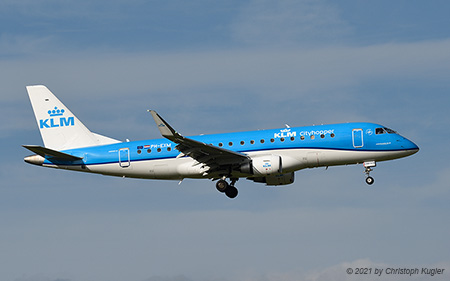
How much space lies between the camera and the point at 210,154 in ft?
172

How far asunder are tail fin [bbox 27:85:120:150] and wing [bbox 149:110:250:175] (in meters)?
7.98

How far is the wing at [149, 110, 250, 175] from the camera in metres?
50.3

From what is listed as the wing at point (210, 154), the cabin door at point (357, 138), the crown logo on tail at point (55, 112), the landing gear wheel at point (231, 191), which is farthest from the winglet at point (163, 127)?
the crown logo on tail at point (55, 112)

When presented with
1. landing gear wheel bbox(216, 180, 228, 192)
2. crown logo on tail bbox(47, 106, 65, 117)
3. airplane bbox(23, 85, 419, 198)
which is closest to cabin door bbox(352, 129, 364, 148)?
airplane bbox(23, 85, 419, 198)

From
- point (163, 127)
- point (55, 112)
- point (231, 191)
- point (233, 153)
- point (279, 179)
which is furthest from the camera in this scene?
point (55, 112)

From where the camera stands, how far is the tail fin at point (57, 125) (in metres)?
58.5

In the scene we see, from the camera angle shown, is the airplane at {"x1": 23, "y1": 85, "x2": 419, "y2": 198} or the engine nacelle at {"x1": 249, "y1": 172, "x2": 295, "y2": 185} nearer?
the airplane at {"x1": 23, "y1": 85, "x2": 419, "y2": 198}

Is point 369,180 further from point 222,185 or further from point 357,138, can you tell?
point 222,185

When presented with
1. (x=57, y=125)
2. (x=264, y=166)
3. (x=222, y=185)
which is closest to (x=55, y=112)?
(x=57, y=125)

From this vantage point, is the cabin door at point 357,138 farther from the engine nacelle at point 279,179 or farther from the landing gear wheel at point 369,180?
the engine nacelle at point 279,179

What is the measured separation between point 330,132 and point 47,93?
23.0 m

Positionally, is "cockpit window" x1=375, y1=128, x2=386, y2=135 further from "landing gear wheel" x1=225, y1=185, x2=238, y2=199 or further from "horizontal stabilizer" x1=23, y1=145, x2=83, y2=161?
"horizontal stabilizer" x1=23, y1=145, x2=83, y2=161

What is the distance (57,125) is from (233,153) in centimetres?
1568

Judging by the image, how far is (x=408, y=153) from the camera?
2103 inches
